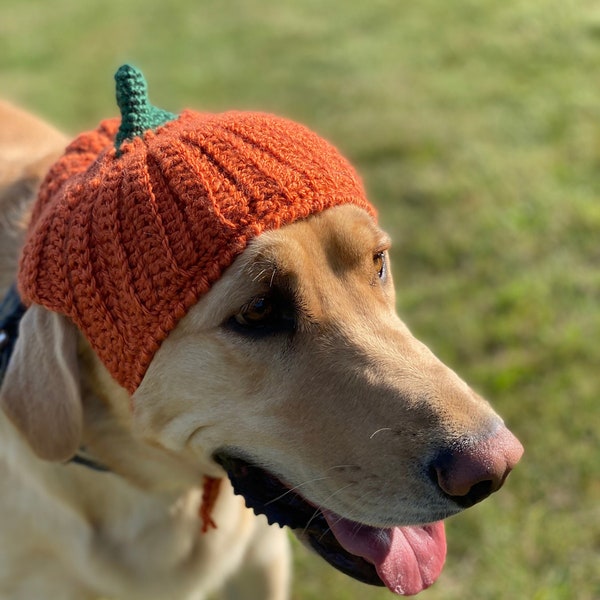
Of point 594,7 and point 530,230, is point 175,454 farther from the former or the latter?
point 594,7

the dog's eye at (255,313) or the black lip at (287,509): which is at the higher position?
the dog's eye at (255,313)

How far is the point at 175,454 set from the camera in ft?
8.32

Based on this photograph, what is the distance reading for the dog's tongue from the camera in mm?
2338

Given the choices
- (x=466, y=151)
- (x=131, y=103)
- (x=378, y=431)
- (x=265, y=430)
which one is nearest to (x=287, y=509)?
(x=265, y=430)

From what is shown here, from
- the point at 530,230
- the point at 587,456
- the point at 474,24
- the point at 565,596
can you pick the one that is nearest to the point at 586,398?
the point at 587,456

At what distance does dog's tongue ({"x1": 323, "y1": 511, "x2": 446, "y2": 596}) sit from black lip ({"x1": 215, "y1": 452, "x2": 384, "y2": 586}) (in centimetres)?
3

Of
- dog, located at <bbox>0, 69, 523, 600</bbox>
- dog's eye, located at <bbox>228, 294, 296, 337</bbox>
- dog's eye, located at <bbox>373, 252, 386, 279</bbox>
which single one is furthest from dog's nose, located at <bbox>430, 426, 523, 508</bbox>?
dog's eye, located at <bbox>373, 252, 386, 279</bbox>

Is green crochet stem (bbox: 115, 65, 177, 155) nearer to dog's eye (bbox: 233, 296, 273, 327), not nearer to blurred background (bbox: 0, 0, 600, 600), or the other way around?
dog's eye (bbox: 233, 296, 273, 327)

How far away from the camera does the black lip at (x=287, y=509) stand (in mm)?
2357

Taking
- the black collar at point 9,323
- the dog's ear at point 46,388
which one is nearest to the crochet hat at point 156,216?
the dog's ear at point 46,388

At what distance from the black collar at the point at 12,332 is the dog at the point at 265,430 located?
14 mm

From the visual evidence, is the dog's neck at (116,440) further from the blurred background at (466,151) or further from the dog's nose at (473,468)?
the blurred background at (466,151)

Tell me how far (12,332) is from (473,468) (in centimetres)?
165

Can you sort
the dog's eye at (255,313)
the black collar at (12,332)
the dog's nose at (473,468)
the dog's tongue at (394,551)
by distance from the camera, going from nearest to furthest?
the dog's nose at (473,468) < the dog's eye at (255,313) < the dog's tongue at (394,551) < the black collar at (12,332)
